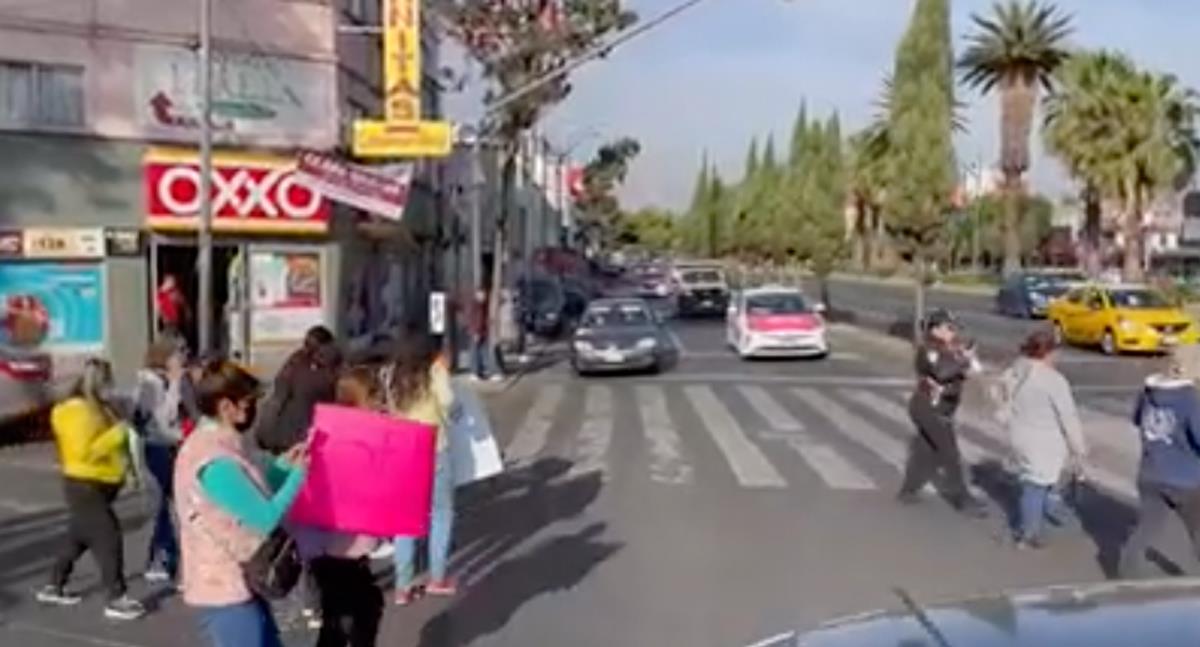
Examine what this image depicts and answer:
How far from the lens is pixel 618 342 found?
32.8 meters

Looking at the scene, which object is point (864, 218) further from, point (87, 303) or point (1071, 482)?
point (1071, 482)

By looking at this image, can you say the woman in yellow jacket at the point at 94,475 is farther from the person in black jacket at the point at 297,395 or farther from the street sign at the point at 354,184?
the street sign at the point at 354,184

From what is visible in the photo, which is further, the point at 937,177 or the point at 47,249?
the point at 937,177

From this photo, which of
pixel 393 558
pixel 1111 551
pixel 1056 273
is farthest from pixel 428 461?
pixel 1056 273

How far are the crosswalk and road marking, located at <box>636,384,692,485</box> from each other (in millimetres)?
13

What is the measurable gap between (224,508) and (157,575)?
5214mm

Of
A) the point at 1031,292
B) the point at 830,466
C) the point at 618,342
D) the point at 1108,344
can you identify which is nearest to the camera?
the point at 830,466

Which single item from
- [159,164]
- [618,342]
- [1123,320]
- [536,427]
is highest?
[159,164]

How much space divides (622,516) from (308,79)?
17873mm

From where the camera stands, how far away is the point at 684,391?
2819cm

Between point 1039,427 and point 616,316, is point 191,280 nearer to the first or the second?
point 616,316

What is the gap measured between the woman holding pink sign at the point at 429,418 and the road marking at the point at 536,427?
7.82 m

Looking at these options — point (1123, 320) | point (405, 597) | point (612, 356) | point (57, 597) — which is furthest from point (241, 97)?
point (1123, 320)

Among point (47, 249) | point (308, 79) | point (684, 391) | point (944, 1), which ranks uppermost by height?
point (944, 1)
